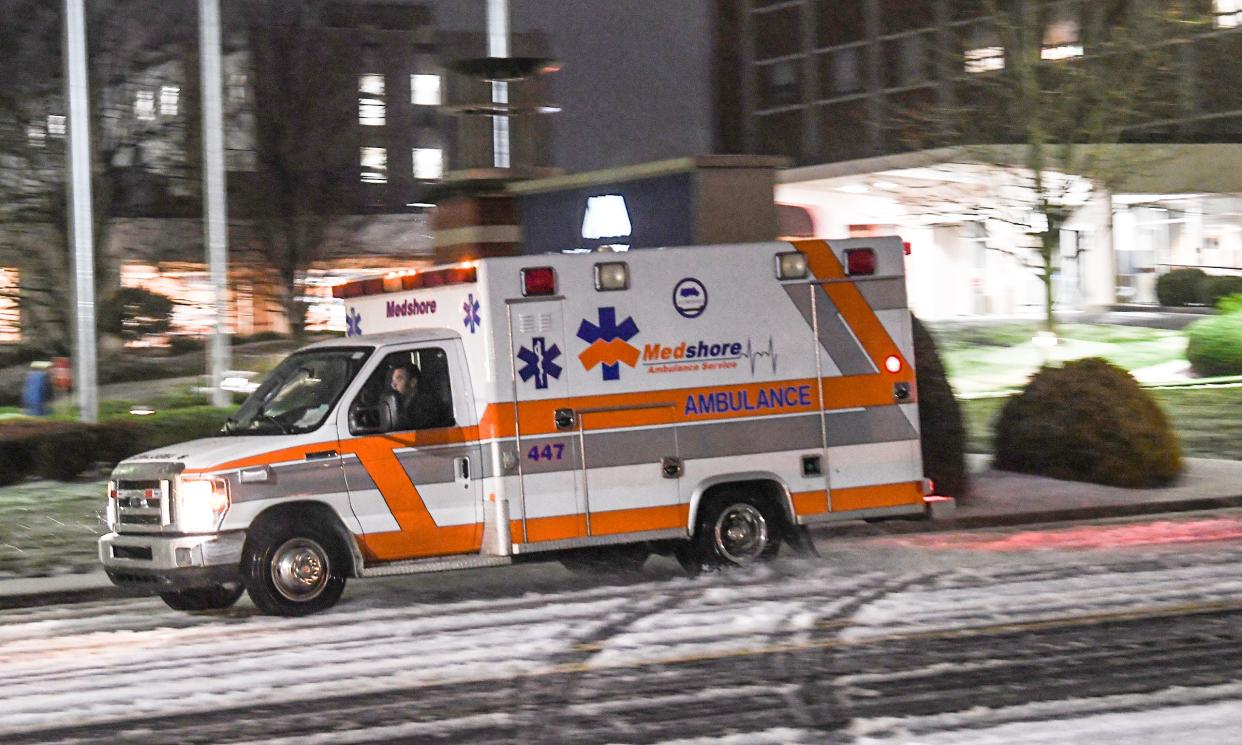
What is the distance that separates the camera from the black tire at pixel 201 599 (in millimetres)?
12328

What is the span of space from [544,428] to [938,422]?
19.4 ft

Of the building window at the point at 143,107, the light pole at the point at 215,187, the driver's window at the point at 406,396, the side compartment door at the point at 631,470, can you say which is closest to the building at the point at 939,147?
the light pole at the point at 215,187

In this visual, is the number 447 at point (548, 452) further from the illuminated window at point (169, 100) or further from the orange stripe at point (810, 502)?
the illuminated window at point (169, 100)

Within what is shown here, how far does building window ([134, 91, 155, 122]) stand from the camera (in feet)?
119

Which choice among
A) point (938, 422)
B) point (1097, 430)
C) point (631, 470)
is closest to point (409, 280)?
point (631, 470)

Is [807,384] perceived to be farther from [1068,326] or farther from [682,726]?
[1068,326]

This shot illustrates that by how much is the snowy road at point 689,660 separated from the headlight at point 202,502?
0.76 m

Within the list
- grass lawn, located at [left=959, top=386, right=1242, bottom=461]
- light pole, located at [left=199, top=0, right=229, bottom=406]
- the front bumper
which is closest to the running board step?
the front bumper

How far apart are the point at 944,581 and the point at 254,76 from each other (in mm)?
32228

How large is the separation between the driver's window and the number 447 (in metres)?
0.62

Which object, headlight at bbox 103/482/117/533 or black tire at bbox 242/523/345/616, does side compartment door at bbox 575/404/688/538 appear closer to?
black tire at bbox 242/523/345/616

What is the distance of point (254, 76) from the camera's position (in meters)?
41.3

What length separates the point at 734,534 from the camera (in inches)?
520

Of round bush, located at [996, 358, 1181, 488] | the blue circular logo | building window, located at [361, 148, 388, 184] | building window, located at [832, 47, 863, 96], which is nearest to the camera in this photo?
the blue circular logo
